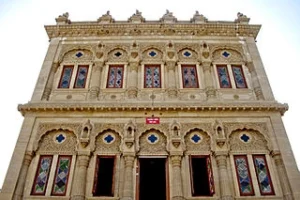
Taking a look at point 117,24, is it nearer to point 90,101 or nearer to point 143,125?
point 90,101

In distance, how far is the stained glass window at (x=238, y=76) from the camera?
12.6 meters

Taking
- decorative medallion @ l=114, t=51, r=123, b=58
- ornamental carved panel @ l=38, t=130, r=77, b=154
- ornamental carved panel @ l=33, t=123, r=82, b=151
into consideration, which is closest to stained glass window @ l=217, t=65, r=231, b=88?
decorative medallion @ l=114, t=51, r=123, b=58

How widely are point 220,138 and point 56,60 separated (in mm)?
7601

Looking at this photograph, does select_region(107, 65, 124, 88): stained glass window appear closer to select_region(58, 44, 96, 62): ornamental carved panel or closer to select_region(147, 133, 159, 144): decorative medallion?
select_region(58, 44, 96, 62): ornamental carved panel

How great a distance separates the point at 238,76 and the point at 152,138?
465 cm

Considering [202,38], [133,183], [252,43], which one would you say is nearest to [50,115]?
[133,183]

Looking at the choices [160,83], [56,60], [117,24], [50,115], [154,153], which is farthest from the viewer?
[117,24]

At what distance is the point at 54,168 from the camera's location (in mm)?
10320

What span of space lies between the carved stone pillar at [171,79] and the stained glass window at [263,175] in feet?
12.1

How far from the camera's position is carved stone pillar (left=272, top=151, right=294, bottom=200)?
9508 millimetres

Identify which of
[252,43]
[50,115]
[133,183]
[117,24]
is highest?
[117,24]

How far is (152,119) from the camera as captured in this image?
1126 centimetres

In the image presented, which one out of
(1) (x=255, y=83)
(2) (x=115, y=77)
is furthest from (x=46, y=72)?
(1) (x=255, y=83)

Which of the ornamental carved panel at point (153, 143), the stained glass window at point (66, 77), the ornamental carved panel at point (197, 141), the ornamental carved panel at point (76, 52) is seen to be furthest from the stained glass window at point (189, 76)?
the stained glass window at point (66, 77)
